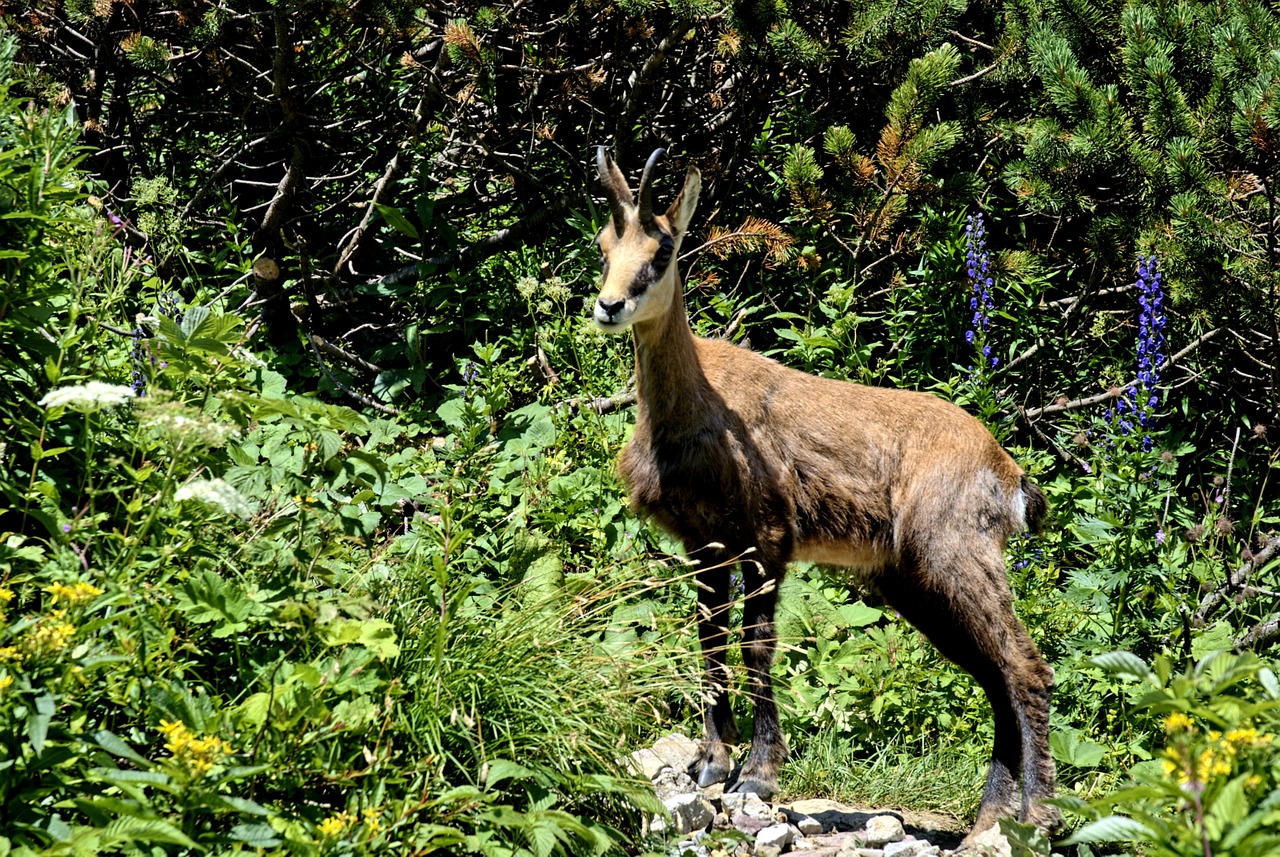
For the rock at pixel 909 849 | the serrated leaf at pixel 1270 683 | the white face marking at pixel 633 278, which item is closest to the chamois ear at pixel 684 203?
the white face marking at pixel 633 278

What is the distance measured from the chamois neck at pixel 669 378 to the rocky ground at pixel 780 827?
54.9 inches

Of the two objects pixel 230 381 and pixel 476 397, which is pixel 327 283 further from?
pixel 230 381

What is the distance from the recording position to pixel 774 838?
14.5 feet

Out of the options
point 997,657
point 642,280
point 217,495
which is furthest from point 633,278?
point 217,495

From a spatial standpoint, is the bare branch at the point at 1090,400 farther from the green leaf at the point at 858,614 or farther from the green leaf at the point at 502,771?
the green leaf at the point at 502,771

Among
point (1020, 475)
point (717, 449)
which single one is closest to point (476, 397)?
point (717, 449)

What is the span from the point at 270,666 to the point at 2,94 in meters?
2.15

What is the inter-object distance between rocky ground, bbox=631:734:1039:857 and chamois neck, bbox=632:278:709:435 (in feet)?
4.57

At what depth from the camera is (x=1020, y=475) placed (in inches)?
227

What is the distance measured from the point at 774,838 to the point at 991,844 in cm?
98

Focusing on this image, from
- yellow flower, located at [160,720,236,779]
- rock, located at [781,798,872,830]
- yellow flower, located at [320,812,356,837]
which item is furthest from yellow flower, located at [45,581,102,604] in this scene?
rock, located at [781,798,872,830]

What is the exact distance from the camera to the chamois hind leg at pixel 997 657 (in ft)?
16.9

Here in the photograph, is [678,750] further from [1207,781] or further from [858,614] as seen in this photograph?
[1207,781]

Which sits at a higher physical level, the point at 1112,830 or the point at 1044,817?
the point at 1112,830
